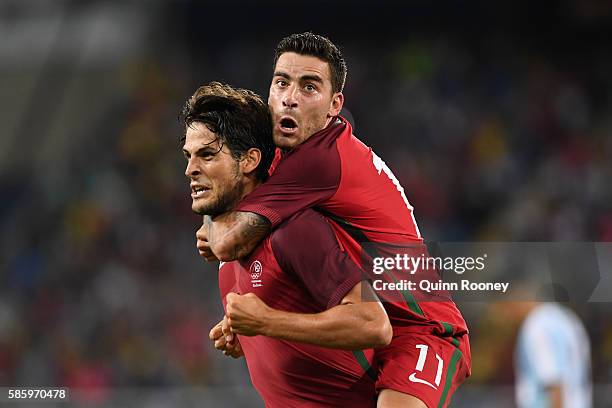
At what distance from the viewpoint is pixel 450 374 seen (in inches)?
162

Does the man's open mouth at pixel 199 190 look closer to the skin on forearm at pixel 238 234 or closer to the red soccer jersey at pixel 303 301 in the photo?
the skin on forearm at pixel 238 234

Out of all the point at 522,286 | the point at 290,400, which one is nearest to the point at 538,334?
the point at 522,286

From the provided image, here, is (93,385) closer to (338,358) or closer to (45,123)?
(45,123)

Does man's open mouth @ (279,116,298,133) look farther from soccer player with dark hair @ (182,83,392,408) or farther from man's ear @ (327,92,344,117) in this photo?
man's ear @ (327,92,344,117)

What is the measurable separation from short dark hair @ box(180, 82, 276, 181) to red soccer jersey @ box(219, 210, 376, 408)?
378 millimetres

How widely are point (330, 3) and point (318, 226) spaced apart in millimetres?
10843

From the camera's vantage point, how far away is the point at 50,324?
11195 millimetres

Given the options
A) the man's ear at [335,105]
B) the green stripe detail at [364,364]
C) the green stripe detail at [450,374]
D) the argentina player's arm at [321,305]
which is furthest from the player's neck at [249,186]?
the green stripe detail at [450,374]

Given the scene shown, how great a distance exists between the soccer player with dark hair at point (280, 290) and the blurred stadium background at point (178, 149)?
4.43 meters

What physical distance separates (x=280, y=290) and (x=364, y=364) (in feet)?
1.53

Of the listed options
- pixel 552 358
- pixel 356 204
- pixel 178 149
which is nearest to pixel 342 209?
pixel 356 204

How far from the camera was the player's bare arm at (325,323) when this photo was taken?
3.52 meters

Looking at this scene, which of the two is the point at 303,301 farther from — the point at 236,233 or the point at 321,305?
the point at 236,233

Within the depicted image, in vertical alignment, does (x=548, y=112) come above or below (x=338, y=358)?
above
